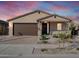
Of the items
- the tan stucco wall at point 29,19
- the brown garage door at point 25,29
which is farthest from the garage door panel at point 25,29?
the tan stucco wall at point 29,19

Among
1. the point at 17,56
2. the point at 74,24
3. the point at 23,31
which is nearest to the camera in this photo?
the point at 17,56

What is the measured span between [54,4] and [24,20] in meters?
9.39

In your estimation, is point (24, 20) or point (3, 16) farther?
point (24, 20)

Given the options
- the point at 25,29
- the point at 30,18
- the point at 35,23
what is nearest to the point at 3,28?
the point at 25,29

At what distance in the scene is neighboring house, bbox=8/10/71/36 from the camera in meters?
28.8

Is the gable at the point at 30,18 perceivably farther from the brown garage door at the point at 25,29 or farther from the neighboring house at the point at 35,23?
the brown garage door at the point at 25,29

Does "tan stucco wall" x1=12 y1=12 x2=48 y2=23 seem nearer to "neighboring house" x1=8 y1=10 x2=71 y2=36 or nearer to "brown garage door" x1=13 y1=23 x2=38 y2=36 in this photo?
"neighboring house" x1=8 y1=10 x2=71 y2=36

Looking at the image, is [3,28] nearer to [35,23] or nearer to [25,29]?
[25,29]

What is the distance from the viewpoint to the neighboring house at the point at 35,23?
28.8 meters

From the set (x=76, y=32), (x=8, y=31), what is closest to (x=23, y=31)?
(x=8, y=31)

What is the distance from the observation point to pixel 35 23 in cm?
3059

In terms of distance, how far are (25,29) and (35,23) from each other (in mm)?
2301

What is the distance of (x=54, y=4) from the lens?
2261cm

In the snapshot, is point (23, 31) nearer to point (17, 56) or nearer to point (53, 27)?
point (53, 27)
